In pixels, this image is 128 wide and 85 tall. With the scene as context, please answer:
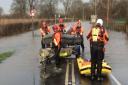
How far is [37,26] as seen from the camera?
84938 millimetres

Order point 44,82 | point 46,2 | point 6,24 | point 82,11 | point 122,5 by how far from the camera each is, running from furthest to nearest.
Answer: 1. point 82,11
2. point 46,2
3. point 122,5
4. point 6,24
5. point 44,82

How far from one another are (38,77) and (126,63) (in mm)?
6347

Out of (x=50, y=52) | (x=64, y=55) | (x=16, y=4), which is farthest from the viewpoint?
(x=16, y=4)

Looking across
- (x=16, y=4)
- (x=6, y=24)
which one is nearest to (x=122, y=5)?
(x=16, y=4)

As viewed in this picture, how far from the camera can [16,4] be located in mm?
138625

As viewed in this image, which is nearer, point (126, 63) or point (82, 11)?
point (126, 63)

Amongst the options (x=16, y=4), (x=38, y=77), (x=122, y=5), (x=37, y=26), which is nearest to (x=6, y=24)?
(x=37, y=26)

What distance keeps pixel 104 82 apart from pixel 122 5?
104 metres

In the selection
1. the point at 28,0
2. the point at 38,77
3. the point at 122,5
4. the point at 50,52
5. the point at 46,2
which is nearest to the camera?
the point at 38,77

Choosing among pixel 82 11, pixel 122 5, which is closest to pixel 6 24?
pixel 122 5

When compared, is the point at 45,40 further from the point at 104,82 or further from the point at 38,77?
the point at 104,82

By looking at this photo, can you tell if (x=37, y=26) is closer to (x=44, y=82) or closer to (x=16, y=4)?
(x=16, y=4)

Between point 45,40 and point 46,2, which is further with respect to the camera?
point 46,2

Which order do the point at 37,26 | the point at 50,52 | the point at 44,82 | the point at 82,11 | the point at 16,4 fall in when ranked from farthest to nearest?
the point at 82,11 → the point at 16,4 → the point at 37,26 → the point at 50,52 → the point at 44,82
